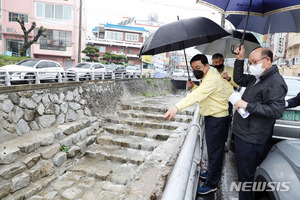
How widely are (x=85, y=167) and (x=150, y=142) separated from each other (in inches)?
96.6

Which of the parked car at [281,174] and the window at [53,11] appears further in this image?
the window at [53,11]

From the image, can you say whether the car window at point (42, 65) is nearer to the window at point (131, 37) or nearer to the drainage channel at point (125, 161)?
the drainage channel at point (125, 161)

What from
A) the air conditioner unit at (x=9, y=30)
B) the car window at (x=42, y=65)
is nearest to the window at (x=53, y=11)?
the air conditioner unit at (x=9, y=30)

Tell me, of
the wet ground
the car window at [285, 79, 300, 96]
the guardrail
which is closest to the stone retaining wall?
the guardrail

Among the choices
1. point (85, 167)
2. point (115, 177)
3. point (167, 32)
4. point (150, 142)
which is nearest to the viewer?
point (167, 32)

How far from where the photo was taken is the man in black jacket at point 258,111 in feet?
6.62

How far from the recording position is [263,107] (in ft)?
6.54

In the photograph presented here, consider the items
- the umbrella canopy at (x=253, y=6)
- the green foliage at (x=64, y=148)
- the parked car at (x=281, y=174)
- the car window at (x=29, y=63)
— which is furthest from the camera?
the car window at (x=29, y=63)

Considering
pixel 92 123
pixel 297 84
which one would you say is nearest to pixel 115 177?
pixel 92 123

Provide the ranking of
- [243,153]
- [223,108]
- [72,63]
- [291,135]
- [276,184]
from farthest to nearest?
[72,63]
[291,135]
[223,108]
[243,153]
[276,184]

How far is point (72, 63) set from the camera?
86.1 ft

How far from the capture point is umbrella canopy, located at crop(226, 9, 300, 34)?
3.54 m

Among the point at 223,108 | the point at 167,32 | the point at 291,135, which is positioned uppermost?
the point at 167,32

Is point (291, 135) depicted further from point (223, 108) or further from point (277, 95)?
point (277, 95)
